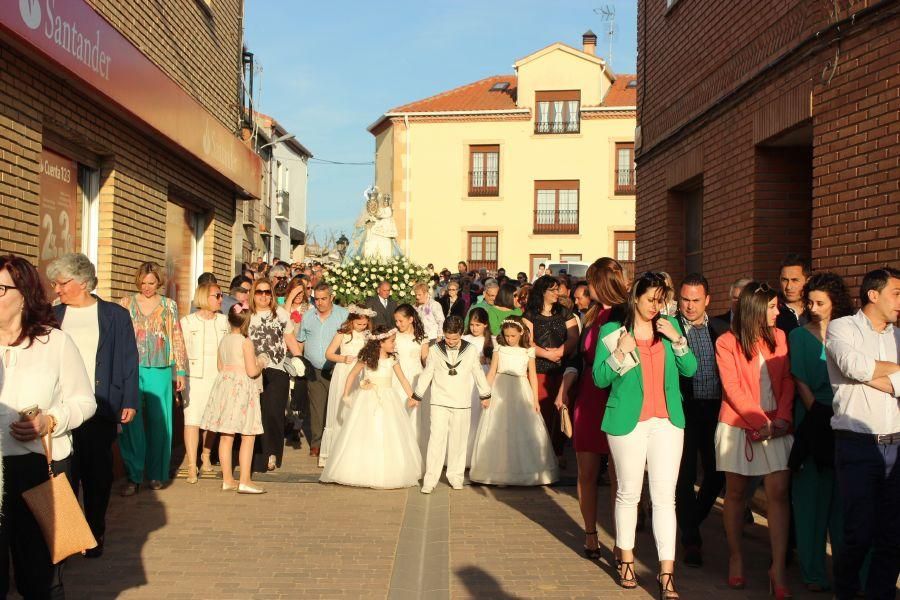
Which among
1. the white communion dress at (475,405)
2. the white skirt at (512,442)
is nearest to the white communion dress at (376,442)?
A: the white skirt at (512,442)

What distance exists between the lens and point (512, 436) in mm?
10656

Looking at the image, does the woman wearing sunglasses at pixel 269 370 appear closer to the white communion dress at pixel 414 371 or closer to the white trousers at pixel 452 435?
the white communion dress at pixel 414 371

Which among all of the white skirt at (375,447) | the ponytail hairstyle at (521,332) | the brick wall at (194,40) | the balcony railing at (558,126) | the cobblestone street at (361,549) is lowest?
the cobblestone street at (361,549)

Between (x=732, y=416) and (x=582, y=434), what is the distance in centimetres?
116

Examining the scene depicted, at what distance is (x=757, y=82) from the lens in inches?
407

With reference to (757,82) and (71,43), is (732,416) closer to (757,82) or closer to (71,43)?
(757,82)

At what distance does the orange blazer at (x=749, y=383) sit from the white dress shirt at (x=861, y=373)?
768 mm

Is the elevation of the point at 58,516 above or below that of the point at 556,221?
below

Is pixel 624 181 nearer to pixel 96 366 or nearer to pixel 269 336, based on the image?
pixel 269 336

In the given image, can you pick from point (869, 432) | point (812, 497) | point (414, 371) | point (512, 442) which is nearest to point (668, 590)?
point (812, 497)

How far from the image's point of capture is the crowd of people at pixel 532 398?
5.54 meters

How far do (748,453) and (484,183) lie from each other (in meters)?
39.0

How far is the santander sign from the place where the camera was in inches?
332

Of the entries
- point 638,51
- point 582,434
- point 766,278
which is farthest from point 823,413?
point 638,51
